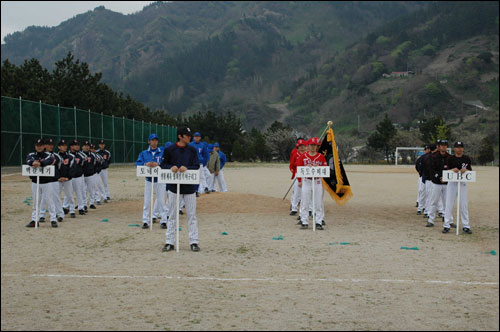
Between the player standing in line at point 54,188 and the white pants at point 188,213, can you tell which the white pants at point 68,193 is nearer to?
the player standing in line at point 54,188

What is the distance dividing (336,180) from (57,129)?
91.0 feet

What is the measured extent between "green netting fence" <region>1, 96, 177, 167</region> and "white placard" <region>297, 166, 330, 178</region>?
78.1 ft

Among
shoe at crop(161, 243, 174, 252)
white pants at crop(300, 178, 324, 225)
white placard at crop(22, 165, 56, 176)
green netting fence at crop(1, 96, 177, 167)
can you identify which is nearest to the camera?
shoe at crop(161, 243, 174, 252)

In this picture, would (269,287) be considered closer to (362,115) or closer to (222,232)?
(222,232)

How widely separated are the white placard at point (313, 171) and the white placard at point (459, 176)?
261 cm

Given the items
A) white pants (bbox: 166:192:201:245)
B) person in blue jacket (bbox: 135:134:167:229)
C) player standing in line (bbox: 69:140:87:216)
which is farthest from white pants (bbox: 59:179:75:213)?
white pants (bbox: 166:192:201:245)

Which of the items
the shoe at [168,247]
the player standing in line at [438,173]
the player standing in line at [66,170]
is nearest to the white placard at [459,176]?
the player standing in line at [438,173]

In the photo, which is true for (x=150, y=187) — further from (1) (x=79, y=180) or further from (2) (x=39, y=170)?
(1) (x=79, y=180)

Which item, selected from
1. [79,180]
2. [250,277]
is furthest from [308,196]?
[79,180]

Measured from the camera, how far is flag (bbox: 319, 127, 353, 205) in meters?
14.7

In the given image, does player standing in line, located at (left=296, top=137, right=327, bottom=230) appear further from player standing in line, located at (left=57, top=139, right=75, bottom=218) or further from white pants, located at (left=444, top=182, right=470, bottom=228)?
player standing in line, located at (left=57, top=139, right=75, bottom=218)

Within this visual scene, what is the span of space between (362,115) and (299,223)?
147 metres

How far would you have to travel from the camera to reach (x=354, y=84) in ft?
612

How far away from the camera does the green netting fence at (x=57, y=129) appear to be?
31969 millimetres
